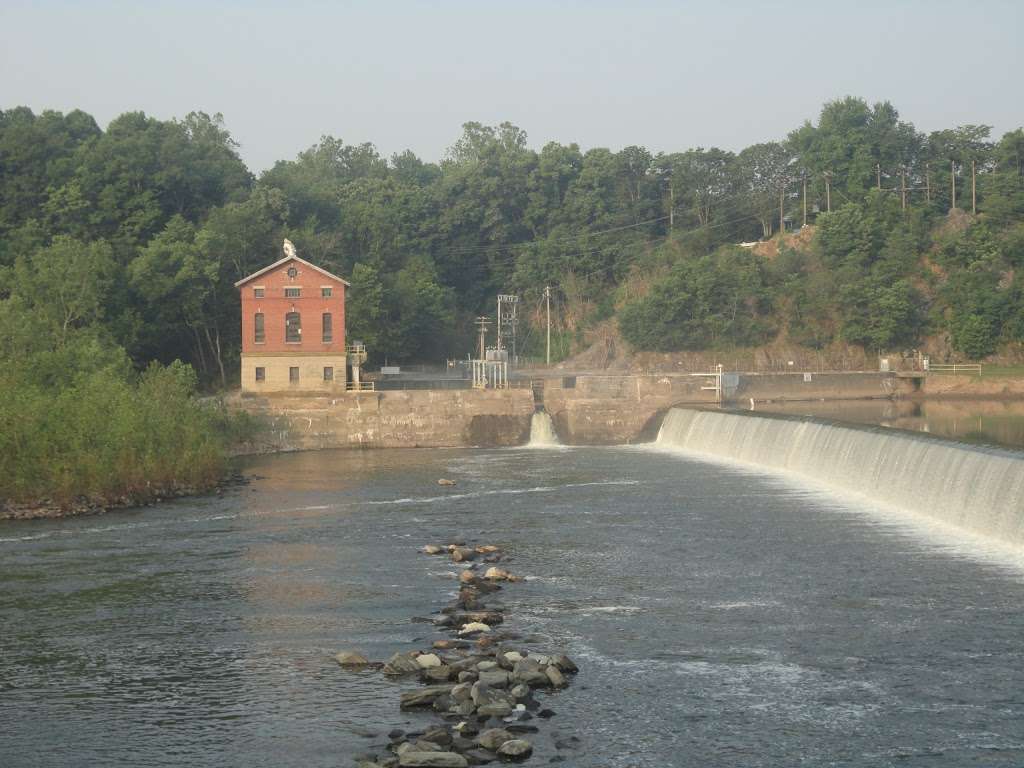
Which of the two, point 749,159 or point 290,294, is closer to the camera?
point 290,294

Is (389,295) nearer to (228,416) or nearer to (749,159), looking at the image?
(228,416)

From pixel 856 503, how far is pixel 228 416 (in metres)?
30.6

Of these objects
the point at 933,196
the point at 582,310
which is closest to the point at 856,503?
the point at 582,310

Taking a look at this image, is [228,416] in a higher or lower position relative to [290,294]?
lower

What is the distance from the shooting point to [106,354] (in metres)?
53.1

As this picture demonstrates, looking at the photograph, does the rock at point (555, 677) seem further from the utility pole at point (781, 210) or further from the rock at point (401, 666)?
the utility pole at point (781, 210)

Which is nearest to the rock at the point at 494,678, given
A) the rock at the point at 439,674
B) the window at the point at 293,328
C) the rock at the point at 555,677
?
the rock at the point at 439,674

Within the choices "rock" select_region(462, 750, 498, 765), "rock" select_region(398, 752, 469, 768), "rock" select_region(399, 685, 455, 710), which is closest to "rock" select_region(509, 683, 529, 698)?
"rock" select_region(399, 685, 455, 710)

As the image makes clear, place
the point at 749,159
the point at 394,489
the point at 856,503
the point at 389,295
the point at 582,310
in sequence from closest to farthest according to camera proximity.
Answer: the point at 856,503 < the point at 394,489 < the point at 389,295 < the point at 582,310 < the point at 749,159

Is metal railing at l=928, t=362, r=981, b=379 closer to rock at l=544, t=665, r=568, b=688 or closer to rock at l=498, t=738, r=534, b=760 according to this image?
rock at l=544, t=665, r=568, b=688

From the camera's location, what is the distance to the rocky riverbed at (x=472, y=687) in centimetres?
1560

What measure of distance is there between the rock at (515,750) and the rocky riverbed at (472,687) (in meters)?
0.01

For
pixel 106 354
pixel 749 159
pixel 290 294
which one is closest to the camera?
pixel 106 354

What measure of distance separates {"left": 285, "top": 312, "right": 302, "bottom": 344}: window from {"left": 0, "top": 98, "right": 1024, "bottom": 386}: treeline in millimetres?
8302
